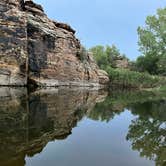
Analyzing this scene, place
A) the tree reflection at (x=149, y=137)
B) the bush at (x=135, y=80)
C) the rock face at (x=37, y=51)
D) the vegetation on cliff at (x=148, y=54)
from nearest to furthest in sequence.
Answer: the tree reflection at (x=149, y=137), the rock face at (x=37, y=51), the bush at (x=135, y=80), the vegetation on cliff at (x=148, y=54)

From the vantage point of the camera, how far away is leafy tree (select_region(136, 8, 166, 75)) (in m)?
55.1

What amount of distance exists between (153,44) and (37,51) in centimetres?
3242

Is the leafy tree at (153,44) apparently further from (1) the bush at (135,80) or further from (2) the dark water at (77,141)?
(2) the dark water at (77,141)

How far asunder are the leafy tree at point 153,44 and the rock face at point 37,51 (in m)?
18.9

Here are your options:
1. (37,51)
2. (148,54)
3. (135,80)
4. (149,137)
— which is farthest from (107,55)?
(149,137)

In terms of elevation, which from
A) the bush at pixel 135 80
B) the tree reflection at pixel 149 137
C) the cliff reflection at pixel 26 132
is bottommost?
the tree reflection at pixel 149 137

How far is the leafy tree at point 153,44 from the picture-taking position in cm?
5512

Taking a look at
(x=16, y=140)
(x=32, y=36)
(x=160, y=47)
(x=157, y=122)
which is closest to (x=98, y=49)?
(x=160, y=47)

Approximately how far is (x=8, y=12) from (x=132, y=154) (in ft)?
81.3

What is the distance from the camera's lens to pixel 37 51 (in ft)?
100


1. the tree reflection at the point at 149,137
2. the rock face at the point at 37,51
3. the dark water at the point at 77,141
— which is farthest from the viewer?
the rock face at the point at 37,51

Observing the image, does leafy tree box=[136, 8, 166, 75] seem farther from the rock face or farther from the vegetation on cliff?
the rock face

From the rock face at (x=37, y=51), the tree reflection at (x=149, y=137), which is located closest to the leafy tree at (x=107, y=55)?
the rock face at (x=37, y=51)

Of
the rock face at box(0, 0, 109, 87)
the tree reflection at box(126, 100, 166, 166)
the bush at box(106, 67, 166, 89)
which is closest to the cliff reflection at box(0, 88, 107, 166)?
the tree reflection at box(126, 100, 166, 166)
